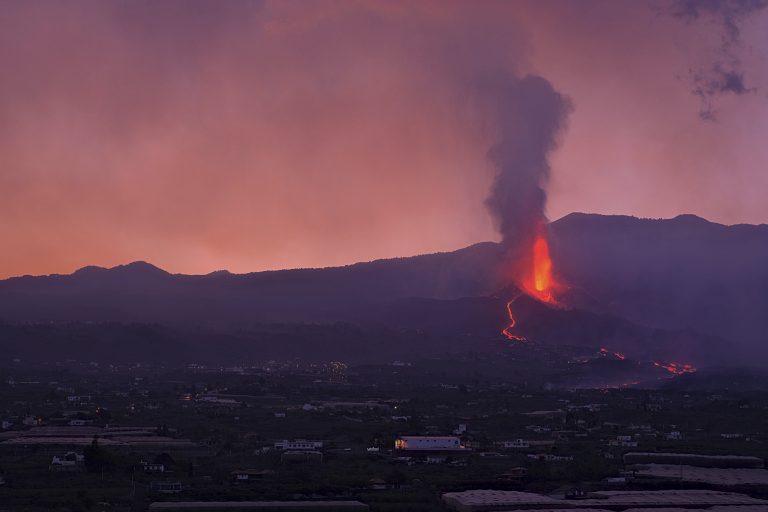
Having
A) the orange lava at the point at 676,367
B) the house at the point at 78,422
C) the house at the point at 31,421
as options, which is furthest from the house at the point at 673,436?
the orange lava at the point at 676,367

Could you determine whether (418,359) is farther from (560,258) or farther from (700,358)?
(560,258)

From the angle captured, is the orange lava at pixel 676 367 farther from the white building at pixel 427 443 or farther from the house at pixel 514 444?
the white building at pixel 427 443

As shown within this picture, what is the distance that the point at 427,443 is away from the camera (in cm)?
5866

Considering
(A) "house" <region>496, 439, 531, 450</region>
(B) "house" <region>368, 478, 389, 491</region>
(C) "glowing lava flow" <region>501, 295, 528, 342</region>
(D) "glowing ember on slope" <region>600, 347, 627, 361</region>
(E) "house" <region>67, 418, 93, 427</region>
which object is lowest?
(B) "house" <region>368, 478, 389, 491</region>

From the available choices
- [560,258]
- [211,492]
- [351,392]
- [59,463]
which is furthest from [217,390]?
[560,258]

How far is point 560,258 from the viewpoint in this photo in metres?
169

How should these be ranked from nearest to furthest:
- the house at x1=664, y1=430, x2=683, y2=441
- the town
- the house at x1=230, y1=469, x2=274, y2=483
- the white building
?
the town → the house at x1=230, y1=469, x2=274, y2=483 → the white building → the house at x1=664, y1=430, x2=683, y2=441

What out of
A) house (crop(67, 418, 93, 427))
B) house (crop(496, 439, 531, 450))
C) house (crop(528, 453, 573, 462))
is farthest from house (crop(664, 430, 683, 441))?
→ house (crop(67, 418, 93, 427))

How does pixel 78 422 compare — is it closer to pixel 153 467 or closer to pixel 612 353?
pixel 153 467

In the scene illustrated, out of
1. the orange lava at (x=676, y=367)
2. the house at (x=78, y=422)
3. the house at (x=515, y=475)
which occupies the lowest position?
the house at (x=515, y=475)

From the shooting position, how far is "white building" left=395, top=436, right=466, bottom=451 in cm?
5825

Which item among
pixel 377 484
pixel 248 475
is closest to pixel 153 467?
pixel 248 475

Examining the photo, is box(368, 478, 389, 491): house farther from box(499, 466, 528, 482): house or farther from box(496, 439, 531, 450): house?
box(496, 439, 531, 450): house

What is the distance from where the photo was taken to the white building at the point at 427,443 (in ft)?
191
